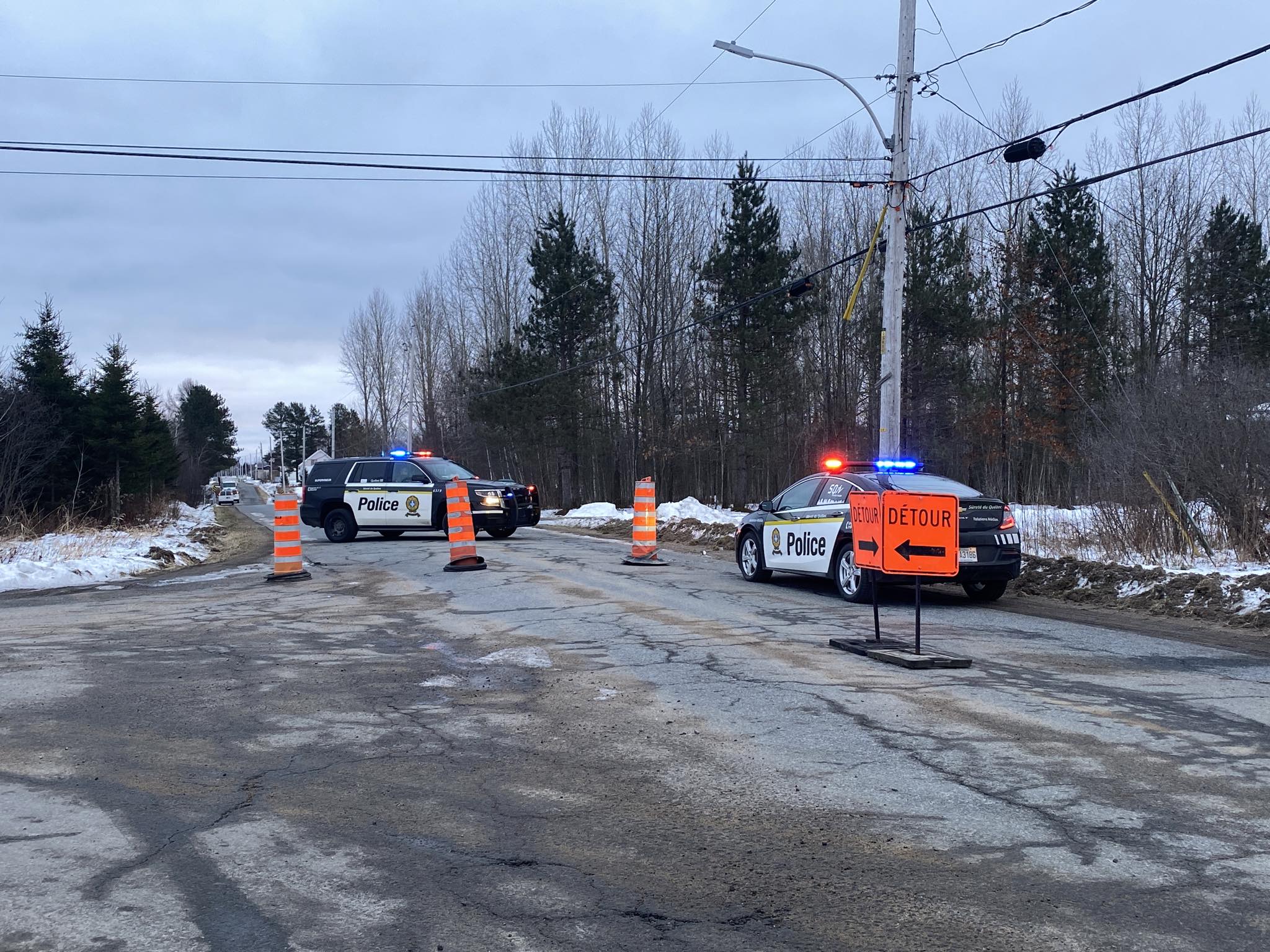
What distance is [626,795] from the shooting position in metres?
4.99

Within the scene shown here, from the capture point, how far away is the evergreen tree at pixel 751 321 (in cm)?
4188

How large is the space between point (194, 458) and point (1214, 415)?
88676 millimetres

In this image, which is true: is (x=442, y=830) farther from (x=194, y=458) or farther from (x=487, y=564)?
(x=194, y=458)

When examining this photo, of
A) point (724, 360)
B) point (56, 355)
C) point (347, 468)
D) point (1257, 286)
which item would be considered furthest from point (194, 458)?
point (1257, 286)

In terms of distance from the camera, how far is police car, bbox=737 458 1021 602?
12406 millimetres

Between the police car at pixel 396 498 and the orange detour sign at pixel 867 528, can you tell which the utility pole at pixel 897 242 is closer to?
the orange detour sign at pixel 867 528

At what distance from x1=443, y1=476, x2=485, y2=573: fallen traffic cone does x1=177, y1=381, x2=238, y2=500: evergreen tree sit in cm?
8600

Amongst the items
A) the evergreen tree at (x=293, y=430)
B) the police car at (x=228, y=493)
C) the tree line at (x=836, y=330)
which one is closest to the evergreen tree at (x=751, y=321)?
the tree line at (x=836, y=330)

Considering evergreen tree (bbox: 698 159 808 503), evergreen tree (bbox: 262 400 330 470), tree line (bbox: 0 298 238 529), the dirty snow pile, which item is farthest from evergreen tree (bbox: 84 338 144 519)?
evergreen tree (bbox: 262 400 330 470)

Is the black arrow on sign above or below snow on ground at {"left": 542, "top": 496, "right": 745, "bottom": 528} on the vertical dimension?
above

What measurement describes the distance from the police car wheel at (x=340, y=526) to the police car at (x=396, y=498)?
1 cm

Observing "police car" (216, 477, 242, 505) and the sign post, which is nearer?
the sign post

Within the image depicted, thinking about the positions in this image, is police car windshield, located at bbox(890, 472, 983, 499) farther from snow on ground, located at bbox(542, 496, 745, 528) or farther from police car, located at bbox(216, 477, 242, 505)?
police car, located at bbox(216, 477, 242, 505)

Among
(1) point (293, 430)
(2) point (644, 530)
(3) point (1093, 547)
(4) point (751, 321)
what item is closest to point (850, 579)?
(3) point (1093, 547)
